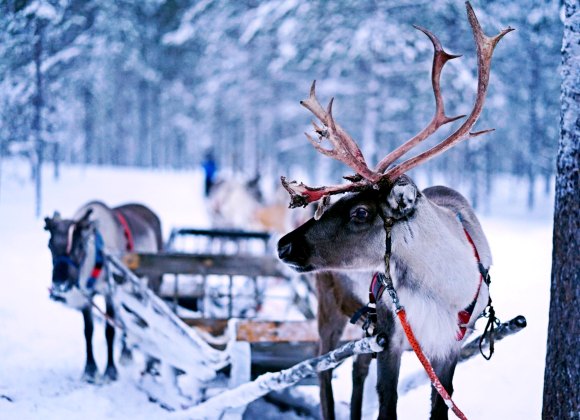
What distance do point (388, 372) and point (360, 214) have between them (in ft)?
2.64

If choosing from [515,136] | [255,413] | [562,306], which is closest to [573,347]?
[562,306]

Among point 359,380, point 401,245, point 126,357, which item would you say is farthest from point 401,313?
point 126,357

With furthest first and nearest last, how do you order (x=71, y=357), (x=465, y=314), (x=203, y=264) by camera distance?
(x=203, y=264) → (x=71, y=357) → (x=465, y=314)

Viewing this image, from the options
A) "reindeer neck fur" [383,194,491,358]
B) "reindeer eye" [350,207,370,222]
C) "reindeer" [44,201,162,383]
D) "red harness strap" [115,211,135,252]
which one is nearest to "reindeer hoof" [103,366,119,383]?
"reindeer" [44,201,162,383]

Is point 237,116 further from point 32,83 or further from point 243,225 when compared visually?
point 32,83

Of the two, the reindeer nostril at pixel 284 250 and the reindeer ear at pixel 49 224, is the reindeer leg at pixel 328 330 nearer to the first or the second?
the reindeer nostril at pixel 284 250

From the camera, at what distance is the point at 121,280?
15.6 feet

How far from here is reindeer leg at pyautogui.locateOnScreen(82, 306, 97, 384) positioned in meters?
4.75

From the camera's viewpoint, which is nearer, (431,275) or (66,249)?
(431,275)

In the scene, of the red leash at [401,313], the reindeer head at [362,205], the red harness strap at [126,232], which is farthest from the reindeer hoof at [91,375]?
the red leash at [401,313]

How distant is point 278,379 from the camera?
309 cm

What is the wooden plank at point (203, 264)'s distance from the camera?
5230mm

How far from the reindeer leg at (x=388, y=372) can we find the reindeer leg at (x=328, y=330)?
910mm

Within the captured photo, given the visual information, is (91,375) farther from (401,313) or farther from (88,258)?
(401,313)
